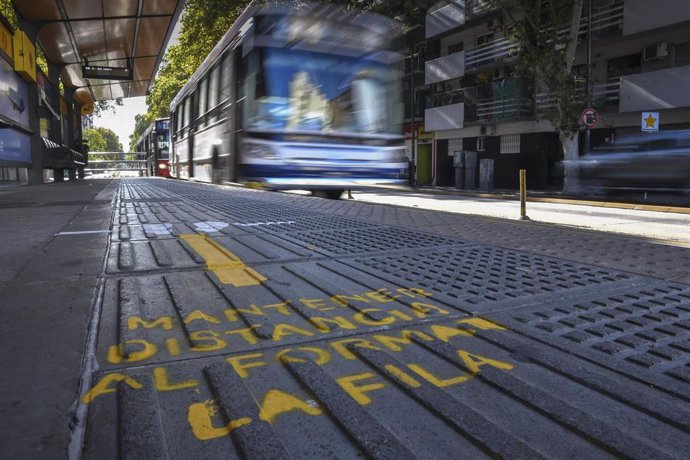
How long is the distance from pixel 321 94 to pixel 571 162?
13013mm

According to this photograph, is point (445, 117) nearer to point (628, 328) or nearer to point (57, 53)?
point (57, 53)

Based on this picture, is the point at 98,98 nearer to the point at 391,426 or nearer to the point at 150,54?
the point at 150,54

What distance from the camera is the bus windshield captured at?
9.06 m

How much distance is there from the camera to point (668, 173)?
12.7 meters

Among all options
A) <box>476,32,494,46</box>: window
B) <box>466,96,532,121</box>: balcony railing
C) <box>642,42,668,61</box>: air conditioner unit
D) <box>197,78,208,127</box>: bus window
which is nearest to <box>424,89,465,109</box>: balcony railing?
<box>466,96,532,121</box>: balcony railing

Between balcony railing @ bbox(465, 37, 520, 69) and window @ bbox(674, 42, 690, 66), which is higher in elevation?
balcony railing @ bbox(465, 37, 520, 69)

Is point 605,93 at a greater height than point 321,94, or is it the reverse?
point 605,93

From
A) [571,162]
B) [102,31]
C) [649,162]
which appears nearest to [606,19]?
[571,162]

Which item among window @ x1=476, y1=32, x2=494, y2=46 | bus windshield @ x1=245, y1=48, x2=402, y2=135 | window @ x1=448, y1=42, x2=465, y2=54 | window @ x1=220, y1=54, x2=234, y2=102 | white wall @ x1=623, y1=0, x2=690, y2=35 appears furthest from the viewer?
window @ x1=448, y1=42, x2=465, y2=54

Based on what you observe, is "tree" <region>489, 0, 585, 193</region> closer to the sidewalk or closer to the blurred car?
the blurred car

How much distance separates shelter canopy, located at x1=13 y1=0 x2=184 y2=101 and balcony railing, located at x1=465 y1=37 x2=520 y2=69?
15012mm

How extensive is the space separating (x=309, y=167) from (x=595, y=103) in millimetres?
16104

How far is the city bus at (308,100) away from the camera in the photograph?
911cm

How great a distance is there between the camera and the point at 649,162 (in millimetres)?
12891
